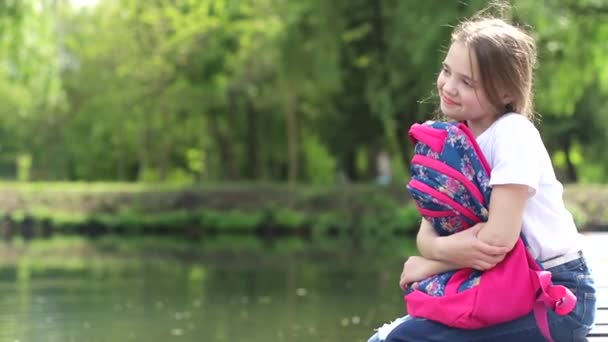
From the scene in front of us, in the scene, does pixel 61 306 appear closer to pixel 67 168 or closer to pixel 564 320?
pixel 564 320

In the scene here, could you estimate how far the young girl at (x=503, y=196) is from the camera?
9.06 feet

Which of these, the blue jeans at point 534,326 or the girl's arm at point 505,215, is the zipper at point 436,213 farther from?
the blue jeans at point 534,326

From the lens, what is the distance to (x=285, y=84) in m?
34.5

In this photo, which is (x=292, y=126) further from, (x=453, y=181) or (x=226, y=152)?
(x=453, y=181)

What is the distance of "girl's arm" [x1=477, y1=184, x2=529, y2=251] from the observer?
2.75 metres

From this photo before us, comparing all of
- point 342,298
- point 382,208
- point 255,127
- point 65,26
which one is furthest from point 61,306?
point 65,26

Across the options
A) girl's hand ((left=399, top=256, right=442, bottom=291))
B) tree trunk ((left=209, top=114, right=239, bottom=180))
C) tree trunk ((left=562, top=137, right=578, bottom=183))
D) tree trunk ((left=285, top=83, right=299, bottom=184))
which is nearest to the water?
girl's hand ((left=399, top=256, right=442, bottom=291))

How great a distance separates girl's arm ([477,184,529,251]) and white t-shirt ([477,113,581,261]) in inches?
1.0

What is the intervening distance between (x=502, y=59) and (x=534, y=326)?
676 millimetres

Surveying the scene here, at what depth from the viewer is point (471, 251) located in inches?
109

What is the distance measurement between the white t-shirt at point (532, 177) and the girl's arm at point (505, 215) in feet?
0.08

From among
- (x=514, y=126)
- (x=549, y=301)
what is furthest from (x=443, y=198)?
(x=549, y=301)

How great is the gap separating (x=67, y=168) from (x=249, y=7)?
16.4m

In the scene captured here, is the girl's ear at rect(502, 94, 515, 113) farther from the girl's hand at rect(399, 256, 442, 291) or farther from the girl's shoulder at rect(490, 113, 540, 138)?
A: the girl's hand at rect(399, 256, 442, 291)
